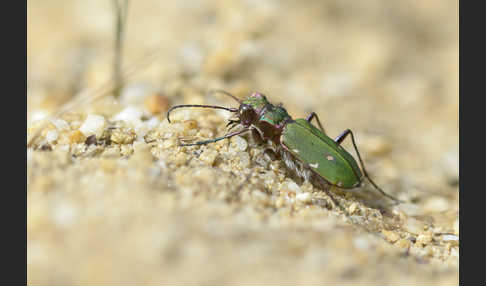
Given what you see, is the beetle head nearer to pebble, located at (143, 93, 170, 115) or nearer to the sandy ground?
the sandy ground

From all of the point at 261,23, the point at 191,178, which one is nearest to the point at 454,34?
the point at 261,23

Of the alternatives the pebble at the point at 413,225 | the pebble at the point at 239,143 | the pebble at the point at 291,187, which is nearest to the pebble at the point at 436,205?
the pebble at the point at 413,225

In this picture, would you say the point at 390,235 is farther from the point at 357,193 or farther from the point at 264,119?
the point at 264,119

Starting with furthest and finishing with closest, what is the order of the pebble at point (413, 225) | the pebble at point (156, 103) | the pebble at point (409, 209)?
the pebble at point (156, 103) < the pebble at point (409, 209) < the pebble at point (413, 225)

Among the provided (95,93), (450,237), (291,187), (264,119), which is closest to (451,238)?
(450,237)

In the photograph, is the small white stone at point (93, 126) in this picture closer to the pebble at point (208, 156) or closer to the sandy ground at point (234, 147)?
the sandy ground at point (234, 147)

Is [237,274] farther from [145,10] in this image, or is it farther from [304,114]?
[145,10]

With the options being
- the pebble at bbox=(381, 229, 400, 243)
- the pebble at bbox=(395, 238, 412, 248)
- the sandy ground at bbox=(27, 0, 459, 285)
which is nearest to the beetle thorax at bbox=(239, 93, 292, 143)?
the sandy ground at bbox=(27, 0, 459, 285)
